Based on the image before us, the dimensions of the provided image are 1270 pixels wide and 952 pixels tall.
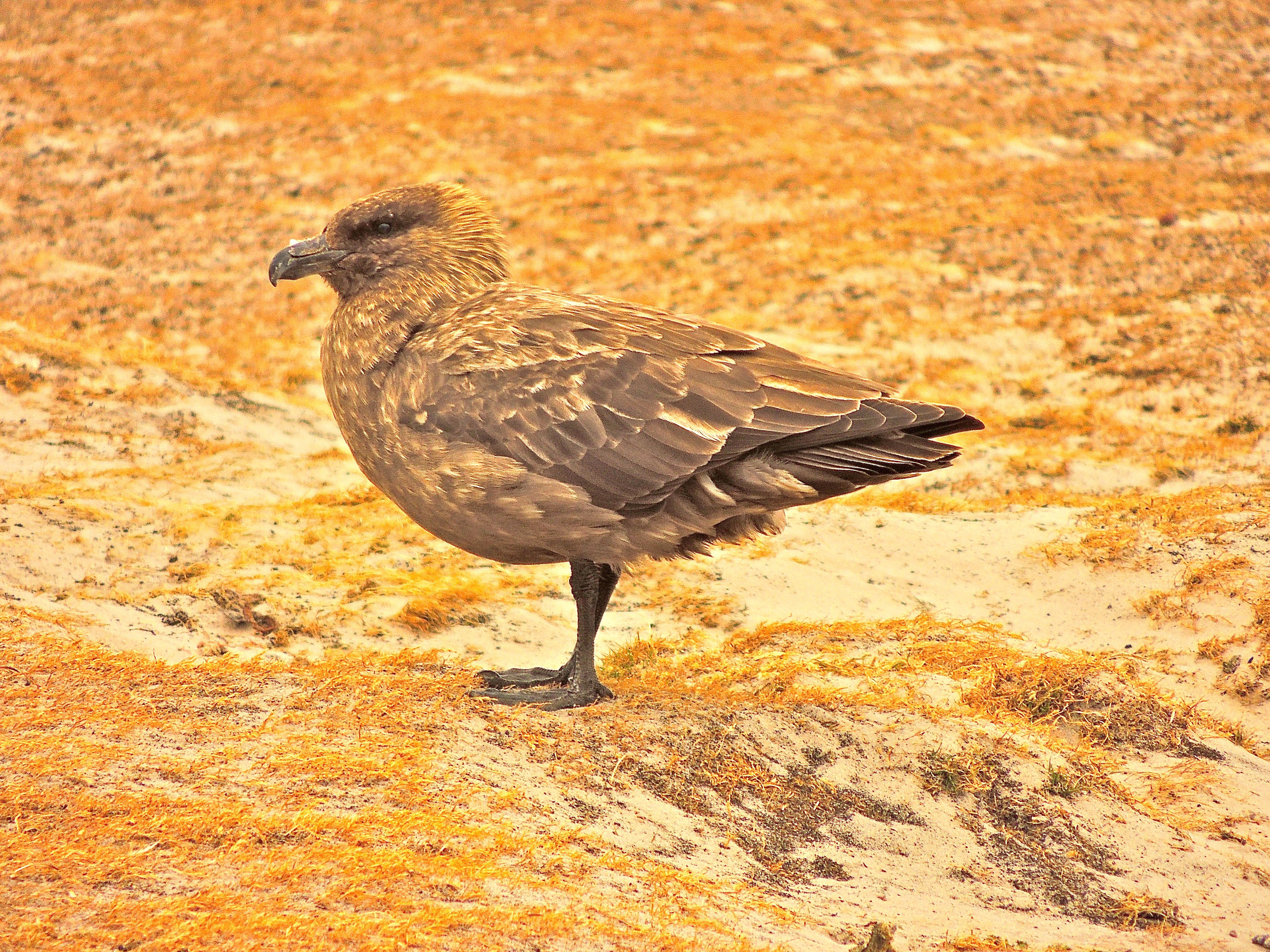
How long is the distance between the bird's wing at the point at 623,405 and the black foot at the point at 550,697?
37.6 inches

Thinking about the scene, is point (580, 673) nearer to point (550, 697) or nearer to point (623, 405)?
point (550, 697)

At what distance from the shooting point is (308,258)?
18.1ft

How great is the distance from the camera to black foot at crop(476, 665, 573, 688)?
17.3ft

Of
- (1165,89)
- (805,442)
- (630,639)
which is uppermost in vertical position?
(1165,89)

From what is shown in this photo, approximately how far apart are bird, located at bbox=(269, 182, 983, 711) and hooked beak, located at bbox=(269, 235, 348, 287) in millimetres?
559

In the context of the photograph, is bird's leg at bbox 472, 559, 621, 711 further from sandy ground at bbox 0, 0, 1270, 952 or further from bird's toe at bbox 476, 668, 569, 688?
sandy ground at bbox 0, 0, 1270, 952

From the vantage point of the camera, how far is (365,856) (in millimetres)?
3518

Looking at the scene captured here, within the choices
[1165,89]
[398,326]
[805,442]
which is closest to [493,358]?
[398,326]

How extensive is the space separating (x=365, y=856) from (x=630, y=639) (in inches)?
128

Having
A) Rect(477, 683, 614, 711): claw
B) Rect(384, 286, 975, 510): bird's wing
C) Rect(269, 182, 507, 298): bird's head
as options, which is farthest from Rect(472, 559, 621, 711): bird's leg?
Rect(269, 182, 507, 298): bird's head

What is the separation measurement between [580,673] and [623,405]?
1305mm

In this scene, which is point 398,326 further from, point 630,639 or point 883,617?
point 883,617

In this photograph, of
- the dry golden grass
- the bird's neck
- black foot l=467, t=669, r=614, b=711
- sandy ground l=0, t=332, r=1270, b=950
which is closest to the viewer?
the dry golden grass

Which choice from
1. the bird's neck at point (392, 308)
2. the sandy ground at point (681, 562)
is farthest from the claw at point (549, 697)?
the bird's neck at point (392, 308)
